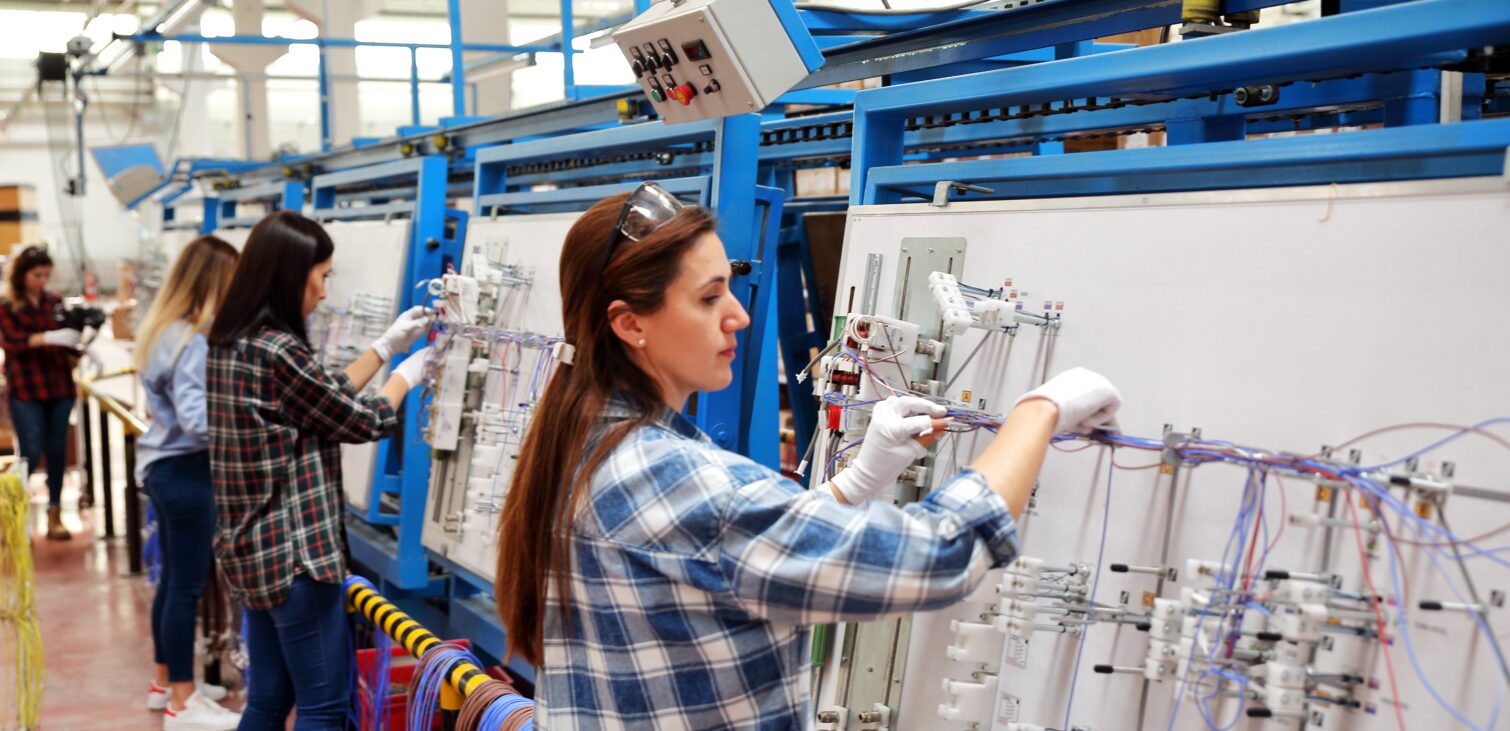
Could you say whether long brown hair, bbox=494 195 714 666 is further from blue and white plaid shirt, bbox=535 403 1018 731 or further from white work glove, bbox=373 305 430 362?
white work glove, bbox=373 305 430 362

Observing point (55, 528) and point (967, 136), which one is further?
point (55, 528)

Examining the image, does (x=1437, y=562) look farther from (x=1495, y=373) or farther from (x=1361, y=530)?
(x=1495, y=373)

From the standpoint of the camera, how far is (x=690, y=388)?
164cm

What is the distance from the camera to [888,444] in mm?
1854

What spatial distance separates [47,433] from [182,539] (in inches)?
150

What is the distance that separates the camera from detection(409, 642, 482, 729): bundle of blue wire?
9.18 feet

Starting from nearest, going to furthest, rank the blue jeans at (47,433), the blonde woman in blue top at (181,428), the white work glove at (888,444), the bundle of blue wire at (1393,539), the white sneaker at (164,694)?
the bundle of blue wire at (1393,539)
the white work glove at (888,444)
the blonde woman in blue top at (181,428)
the white sneaker at (164,694)
the blue jeans at (47,433)

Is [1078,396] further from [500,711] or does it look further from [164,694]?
[164,694]

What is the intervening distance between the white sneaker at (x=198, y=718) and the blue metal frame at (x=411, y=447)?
0.70 meters

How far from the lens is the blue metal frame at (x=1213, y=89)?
151 centimetres

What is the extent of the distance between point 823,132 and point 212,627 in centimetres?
323

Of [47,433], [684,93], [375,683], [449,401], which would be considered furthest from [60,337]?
[684,93]

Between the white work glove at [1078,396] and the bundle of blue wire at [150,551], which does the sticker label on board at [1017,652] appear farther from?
the bundle of blue wire at [150,551]

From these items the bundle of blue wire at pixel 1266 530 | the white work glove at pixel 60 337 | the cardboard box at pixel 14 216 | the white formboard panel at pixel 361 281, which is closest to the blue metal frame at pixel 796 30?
the bundle of blue wire at pixel 1266 530
